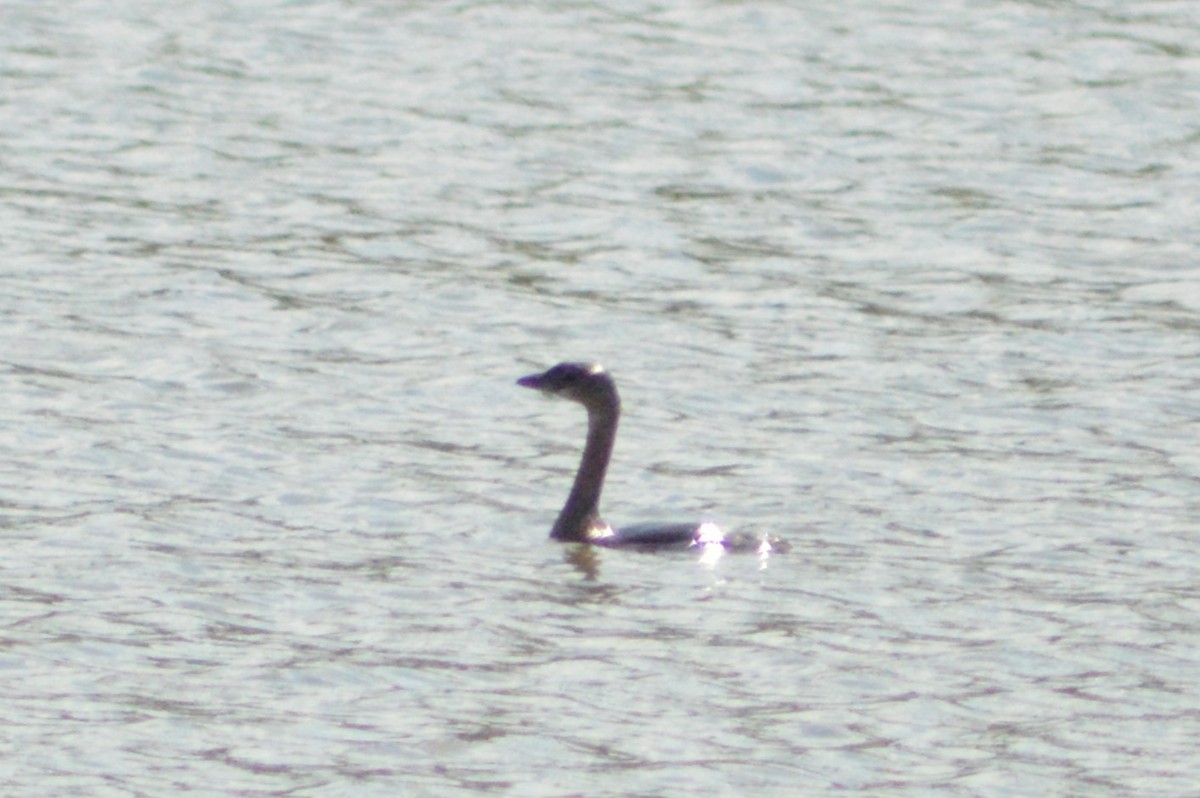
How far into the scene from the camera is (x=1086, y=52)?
2648 centimetres

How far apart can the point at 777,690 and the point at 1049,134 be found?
1312 centimetres

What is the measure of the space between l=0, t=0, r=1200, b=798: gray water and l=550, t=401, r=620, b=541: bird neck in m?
0.27

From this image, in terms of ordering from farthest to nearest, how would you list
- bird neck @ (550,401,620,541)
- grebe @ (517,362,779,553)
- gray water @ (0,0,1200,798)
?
bird neck @ (550,401,620,541)
grebe @ (517,362,779,553)
gray water @ (0,0,1200,798)

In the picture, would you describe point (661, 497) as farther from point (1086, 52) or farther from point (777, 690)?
point (1086, 52)

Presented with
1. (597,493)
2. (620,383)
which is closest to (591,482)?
(597,493)

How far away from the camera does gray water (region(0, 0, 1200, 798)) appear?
11109 millimetres

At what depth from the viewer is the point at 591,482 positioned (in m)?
14.4

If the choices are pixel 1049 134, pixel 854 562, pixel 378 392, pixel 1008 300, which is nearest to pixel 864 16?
pixel 1049 134

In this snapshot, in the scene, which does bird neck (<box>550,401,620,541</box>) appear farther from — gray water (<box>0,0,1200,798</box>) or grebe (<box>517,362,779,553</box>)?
gray water (<box>0,0,1200,798</box>)

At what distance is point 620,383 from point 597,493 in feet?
9.78

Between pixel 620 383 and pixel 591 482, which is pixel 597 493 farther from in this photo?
pixel 620 383

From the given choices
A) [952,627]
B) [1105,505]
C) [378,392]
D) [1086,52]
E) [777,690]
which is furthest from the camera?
[1086,52]

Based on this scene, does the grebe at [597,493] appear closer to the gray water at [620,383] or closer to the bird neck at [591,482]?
the bird neck at [591,482]

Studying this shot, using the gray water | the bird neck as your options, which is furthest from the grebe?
the gray water
